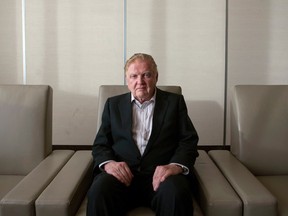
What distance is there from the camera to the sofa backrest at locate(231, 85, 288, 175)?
2.09 m

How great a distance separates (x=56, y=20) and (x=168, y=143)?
6.50ft

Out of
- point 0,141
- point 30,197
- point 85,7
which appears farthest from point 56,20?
point 30,197

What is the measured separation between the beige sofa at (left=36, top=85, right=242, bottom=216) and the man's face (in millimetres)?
505

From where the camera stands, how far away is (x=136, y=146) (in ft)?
6.15

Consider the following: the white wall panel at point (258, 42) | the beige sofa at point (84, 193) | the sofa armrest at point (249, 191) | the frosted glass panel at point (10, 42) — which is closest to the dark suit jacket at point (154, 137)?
the beige sofa at point (84, 193)

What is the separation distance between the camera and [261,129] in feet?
6.94

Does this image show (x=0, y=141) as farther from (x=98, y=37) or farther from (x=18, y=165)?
(x=98, y=37)

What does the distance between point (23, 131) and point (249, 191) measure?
1.37 m

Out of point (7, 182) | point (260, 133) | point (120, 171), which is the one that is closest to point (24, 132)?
point (7, 182)

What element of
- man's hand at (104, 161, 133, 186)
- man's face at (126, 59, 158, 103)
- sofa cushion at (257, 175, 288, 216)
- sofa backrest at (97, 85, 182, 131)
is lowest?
sofa cushion at (257, 175, 288, 216)

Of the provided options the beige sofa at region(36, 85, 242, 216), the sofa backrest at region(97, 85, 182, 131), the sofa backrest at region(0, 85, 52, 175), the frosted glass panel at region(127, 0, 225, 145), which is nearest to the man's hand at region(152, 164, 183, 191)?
the beige sofa at region(36, 85, 242, 216)

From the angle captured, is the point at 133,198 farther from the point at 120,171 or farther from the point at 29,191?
the point at 29,191

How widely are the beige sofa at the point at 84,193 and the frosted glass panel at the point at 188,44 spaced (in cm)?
145

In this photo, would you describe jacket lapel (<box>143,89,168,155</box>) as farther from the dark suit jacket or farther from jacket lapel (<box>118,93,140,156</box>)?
jacket lapel (<box>118,93,140,156</box>)
